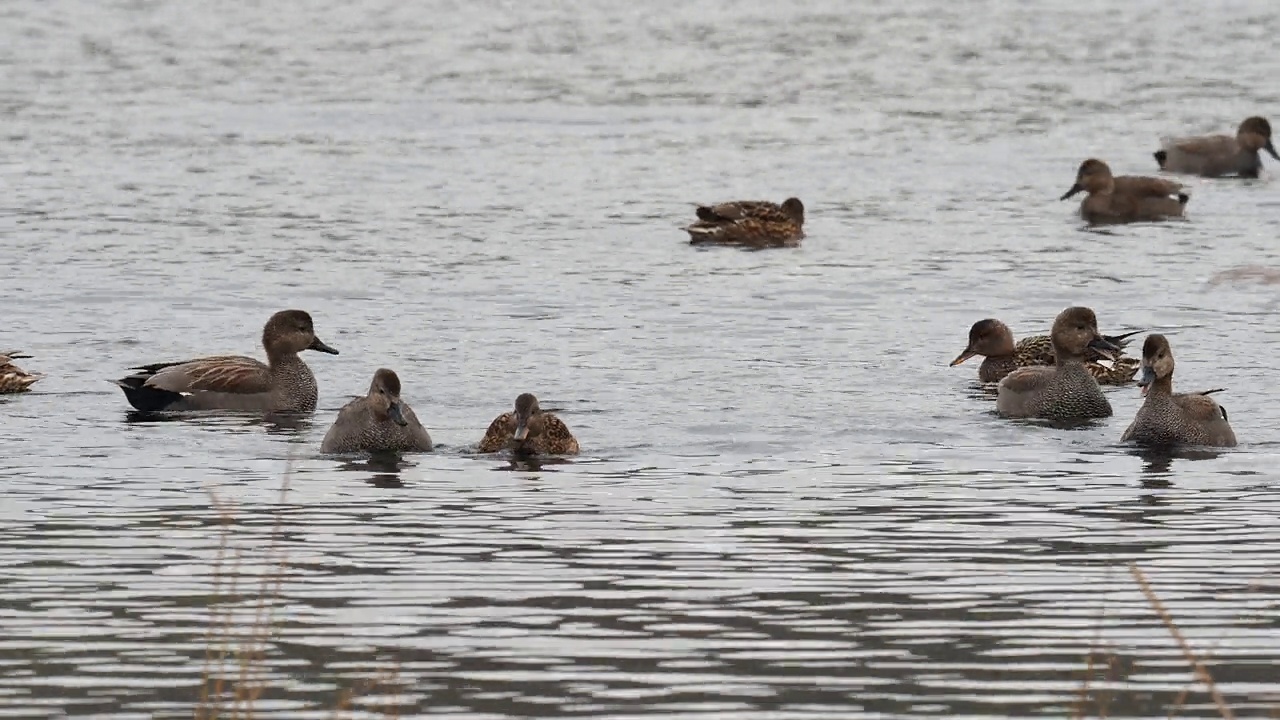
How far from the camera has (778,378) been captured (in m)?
16.8

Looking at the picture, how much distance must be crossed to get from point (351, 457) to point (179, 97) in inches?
857

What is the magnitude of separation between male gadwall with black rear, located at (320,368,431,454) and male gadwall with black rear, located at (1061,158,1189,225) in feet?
44.5

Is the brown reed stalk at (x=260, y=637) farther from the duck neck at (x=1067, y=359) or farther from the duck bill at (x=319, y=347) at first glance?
the duck neck at (x=1067, y=359)

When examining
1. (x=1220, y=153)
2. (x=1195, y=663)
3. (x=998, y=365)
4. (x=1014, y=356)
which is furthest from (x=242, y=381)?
(x=1220, y=153)

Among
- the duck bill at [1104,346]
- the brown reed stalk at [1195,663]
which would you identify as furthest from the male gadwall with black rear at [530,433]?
the brown reed stalk at [1195,663]

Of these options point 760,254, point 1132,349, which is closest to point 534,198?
point 760,254

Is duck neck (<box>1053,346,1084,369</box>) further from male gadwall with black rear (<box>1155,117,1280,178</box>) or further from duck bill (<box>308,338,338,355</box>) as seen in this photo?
male gadwall with black rear (<box>1155,117,1280,178</box>)

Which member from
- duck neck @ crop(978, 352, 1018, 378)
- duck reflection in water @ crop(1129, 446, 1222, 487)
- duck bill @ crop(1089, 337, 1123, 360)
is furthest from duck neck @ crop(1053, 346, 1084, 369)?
duck reflection in water @ crop(1129, 446, 1222, 487)

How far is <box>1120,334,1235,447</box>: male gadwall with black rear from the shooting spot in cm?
1434

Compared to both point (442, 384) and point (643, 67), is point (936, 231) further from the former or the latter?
point (643, 67)

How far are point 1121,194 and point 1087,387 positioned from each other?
429 inches

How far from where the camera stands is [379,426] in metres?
14.2

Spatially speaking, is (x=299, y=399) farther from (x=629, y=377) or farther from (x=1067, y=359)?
(x=1067, y=359)

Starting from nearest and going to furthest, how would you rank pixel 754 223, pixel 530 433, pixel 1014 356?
1. pixel 530 433
2. pixel 1014 356
3. pixel 754 223
